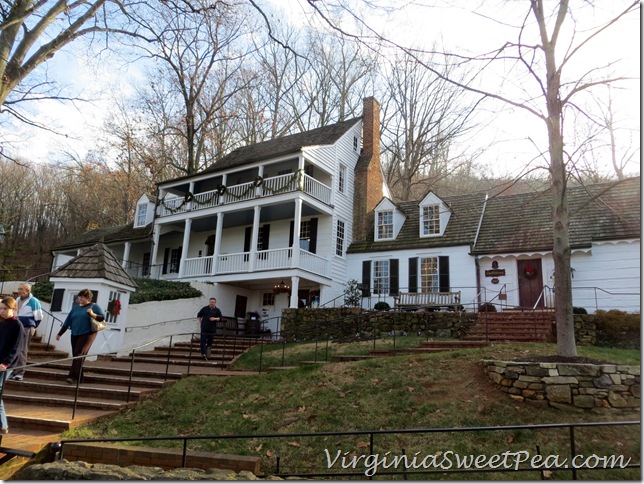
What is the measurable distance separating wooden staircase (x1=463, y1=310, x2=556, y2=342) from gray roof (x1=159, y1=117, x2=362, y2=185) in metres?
11.4

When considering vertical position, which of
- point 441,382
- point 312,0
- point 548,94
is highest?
point 548,94

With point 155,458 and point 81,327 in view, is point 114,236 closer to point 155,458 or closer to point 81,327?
point 81,327

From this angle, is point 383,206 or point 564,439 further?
point 383,206

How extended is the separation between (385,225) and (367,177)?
3324 millimetres

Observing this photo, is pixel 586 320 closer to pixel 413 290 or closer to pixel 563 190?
pixel 563 190

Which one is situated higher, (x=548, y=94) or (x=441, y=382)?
(x=548, y=94)

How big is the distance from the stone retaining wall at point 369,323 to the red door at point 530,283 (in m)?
3.62

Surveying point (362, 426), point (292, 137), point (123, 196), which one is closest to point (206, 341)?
point (362, 426)

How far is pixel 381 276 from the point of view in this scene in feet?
68.0

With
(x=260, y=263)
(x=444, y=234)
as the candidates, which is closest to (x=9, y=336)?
(x=260, y=263)

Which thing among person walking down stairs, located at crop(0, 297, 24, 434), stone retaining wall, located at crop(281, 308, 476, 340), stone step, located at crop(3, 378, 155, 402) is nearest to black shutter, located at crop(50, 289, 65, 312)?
stone step, located at crop(3, 378, 155, 402)

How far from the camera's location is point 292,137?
87.0 feet

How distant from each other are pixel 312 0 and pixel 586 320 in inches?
455

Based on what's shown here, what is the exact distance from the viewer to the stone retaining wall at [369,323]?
48.7ft
